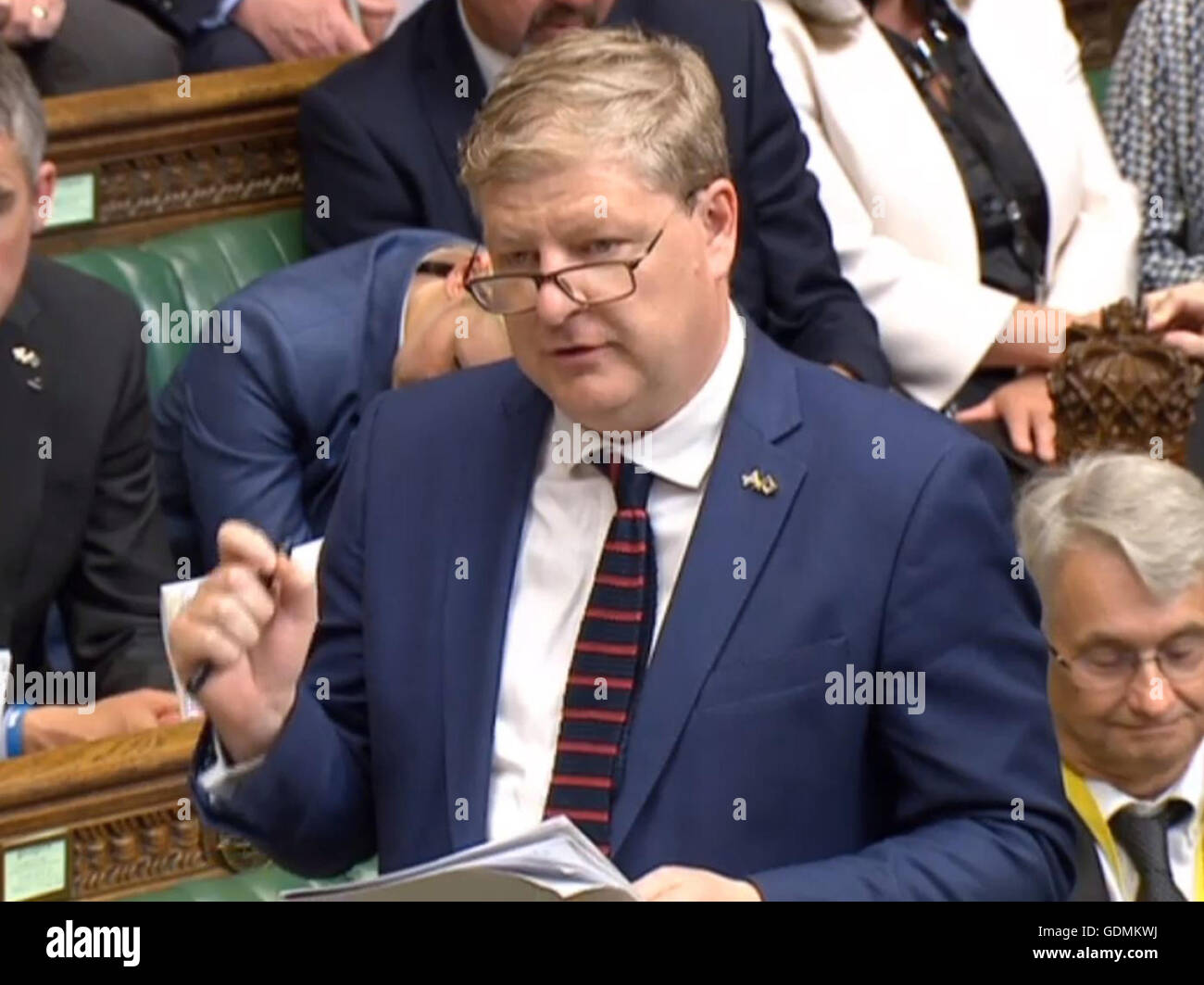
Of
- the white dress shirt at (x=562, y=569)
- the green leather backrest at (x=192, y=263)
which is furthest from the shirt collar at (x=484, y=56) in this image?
the white dress shirt at (x=562, y=569)

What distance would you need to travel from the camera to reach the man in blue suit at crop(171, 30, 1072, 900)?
1.87 meters

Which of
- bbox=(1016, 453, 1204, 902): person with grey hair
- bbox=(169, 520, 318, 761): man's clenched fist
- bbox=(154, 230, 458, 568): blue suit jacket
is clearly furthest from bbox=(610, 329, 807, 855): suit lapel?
bbox=(154, 230, 458, 568): blue suit jacket

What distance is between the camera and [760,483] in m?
1.93

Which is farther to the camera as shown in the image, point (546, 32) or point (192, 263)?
point (192, 263)

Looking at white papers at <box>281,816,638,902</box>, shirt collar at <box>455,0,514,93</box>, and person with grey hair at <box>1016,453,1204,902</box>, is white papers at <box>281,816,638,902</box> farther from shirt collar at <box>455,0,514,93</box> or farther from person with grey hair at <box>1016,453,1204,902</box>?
shirt collar at <box>455,0,514,93</box>

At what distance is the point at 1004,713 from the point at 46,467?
1322mm

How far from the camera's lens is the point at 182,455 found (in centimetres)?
312

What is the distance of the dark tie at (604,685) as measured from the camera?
1889mm

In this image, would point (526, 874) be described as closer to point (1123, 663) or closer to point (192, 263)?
point (1123, 663)

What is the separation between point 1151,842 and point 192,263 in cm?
148

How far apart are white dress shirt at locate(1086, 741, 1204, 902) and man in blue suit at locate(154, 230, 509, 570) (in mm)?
939

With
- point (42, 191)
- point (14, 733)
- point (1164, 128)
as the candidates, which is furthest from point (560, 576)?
point (1164, 128)

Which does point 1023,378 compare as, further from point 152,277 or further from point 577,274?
point 577,274

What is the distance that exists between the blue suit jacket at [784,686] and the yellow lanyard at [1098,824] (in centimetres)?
42
